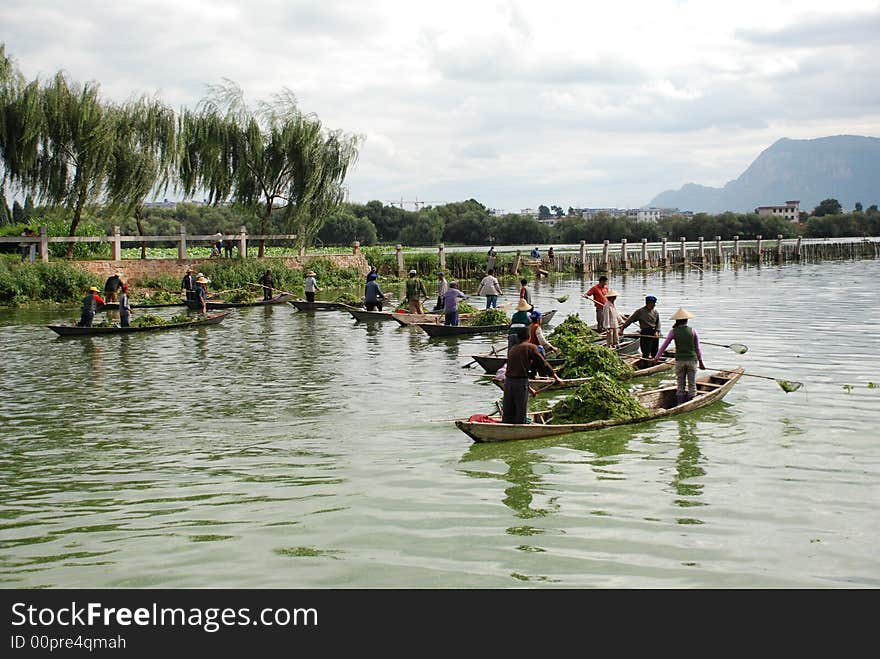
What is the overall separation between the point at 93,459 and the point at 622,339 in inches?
508

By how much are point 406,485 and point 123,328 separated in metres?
18.6

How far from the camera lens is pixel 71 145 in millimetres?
40406

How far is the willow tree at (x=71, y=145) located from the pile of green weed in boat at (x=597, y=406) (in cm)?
3286

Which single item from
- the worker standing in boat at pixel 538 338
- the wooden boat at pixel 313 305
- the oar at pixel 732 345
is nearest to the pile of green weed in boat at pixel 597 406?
the worker standing in boat at pixel 538 338

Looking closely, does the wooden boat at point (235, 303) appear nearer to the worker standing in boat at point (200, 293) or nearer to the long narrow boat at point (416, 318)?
the worker standing in boat at point (200, 293)

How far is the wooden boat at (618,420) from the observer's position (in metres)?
12.5

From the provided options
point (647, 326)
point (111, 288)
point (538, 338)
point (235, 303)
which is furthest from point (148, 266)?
point (538, 338)

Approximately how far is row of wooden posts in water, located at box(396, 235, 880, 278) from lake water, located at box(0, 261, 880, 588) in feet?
122

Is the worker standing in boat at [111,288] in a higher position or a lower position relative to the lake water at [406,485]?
higher

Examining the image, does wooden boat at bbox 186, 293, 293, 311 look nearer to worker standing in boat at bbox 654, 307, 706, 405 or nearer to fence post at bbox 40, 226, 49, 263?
fence post at bbox 40, 226, 49, 263

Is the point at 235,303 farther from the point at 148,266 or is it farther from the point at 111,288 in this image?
the point at 148,266

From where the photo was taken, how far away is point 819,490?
10680 millimetres
